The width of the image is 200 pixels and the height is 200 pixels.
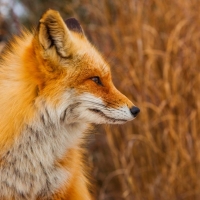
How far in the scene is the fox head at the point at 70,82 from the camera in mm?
3033

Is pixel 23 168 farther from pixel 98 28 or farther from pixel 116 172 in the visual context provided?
pixel 98 28

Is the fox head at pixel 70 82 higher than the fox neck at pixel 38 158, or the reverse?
the fox head at pixel 70 82

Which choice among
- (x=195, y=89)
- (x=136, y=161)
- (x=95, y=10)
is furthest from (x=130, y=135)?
(x=95, y=10)

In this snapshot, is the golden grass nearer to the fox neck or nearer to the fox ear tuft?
the fox ear tuft

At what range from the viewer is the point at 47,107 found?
3.01 meters

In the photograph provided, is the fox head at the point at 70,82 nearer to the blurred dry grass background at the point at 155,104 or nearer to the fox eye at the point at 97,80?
the fox eye at the point at 97,80

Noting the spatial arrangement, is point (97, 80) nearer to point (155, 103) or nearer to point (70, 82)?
point (70, 82)

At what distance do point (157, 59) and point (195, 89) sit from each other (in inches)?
23.1

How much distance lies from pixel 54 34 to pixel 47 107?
0.42 metres

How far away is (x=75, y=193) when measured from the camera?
133 inches

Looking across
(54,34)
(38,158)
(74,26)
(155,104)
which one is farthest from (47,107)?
(155,104)

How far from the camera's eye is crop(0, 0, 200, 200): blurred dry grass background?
17.2 feet

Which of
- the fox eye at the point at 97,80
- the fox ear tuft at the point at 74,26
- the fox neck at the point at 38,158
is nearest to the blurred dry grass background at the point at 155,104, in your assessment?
the fox ear tuft at the point at 74,26

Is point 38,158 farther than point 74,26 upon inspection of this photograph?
No
